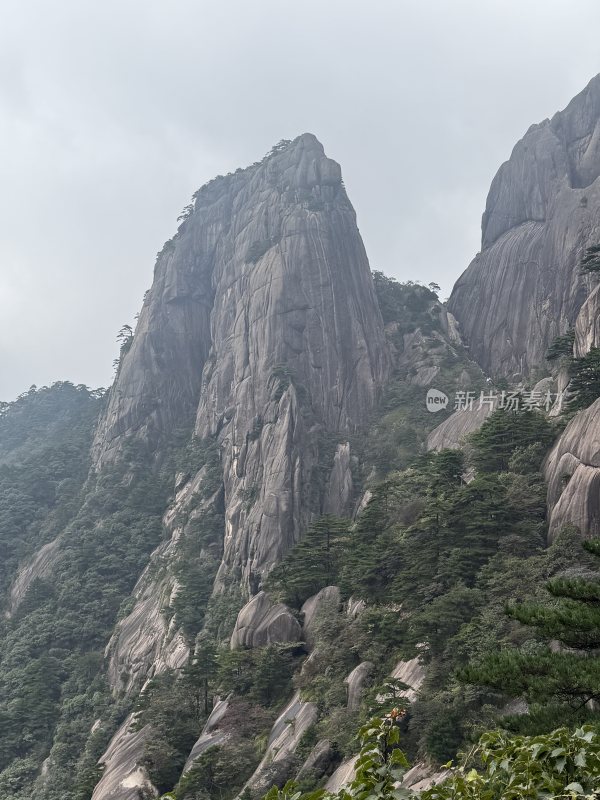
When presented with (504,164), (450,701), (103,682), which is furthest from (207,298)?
(450,701)


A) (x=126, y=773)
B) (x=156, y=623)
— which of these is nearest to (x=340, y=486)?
(x=156, y=623)

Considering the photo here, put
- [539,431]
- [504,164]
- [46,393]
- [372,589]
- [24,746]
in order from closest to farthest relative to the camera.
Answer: [372,589], [539,431], [24,746], [504,164], [46,393]

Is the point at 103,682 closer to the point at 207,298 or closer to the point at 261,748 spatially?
the point at 261,748

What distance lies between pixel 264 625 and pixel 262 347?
2901 cm

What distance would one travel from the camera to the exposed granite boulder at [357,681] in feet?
63.6

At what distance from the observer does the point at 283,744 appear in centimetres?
2023

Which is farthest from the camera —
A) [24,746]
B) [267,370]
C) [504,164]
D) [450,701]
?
[504,164]

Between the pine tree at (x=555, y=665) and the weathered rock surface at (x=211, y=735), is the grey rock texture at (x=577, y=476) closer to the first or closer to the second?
the pine tree at (x=555, y=665)

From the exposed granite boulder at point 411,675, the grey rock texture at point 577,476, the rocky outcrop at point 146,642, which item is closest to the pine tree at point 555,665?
the exposed granite boulder at point 411,675

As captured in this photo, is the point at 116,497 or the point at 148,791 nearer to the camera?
the point at 148,791

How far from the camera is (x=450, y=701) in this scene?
600 inches

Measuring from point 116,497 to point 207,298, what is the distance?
2255 cm

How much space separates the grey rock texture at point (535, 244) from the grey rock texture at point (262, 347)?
29.7 ft

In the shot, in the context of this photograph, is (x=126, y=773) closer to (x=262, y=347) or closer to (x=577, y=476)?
(x=577, y=476)
